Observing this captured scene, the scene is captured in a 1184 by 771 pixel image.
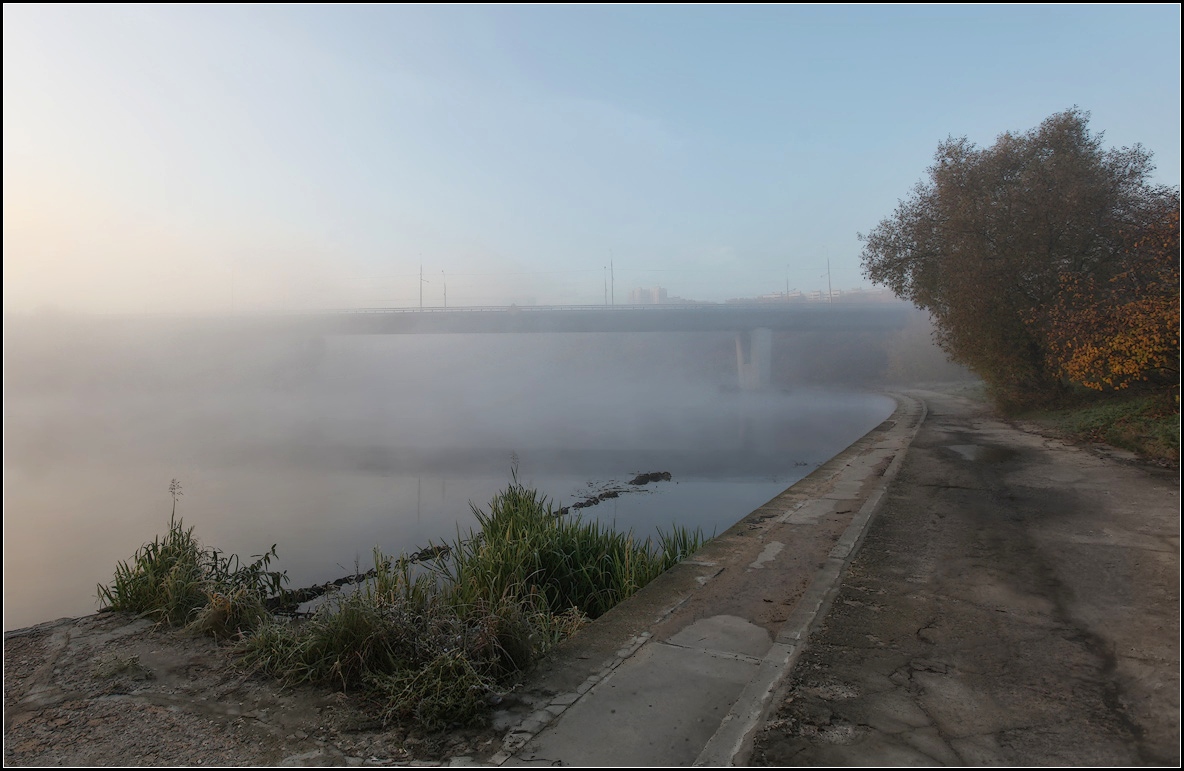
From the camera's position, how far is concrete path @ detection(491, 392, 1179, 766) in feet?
11.7

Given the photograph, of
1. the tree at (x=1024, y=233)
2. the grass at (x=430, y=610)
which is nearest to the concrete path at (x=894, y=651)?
the grass at (x=430, y=610)

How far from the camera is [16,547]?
13.7 metres

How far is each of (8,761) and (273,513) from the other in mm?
12498

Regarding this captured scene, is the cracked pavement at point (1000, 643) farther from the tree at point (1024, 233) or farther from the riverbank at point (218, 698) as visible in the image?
the tree at point (1024, 233)

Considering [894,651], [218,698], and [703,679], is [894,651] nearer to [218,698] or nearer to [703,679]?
[703,679]

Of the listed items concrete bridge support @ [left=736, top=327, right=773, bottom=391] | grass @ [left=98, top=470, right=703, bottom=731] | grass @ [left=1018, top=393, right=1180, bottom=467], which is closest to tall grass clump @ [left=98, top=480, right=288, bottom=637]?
grass @ [left=98, top=470, right=703, bottom=731]

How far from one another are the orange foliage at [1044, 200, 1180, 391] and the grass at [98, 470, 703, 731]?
838 centimetres

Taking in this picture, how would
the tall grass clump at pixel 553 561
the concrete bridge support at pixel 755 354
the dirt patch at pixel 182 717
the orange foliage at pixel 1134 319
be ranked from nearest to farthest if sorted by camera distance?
the dirt patch at pixel 182 717
the tall grass clump at pixel 553 561
the orange foliage at pixel 1134 319
the concrete bridge support at pixel 755 354

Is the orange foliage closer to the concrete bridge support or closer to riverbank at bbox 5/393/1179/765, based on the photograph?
riverbank at bbox 5/393/1179/765

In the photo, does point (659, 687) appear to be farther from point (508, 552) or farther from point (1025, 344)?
point (1025, 344)

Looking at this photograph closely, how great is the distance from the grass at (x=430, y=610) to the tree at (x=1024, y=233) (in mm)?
12563

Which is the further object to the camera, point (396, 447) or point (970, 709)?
point (396, 447)

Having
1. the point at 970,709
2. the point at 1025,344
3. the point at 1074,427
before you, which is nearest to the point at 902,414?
the point at 1025,344

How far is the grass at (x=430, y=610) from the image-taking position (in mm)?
4277
